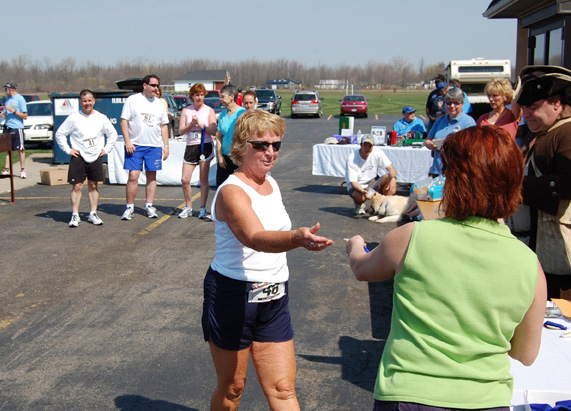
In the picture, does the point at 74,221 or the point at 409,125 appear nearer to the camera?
the point at 74,221

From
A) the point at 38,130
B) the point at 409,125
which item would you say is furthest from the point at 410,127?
the point at 38,130

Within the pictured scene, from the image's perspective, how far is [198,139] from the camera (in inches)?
359

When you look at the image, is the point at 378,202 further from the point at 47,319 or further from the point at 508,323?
the point at 508,323

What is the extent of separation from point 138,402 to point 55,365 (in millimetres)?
894

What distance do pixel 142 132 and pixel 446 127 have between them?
431cm

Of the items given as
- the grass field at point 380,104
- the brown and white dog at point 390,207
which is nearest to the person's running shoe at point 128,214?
the brown and white dog at point 390,207

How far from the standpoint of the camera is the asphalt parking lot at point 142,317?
3938 millimetres

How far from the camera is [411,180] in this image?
11.1 metres

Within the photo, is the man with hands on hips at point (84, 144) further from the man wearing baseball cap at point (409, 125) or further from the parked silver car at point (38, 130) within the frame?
the parked silver car at point (38, 130)

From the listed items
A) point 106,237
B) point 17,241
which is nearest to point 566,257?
point 106,237

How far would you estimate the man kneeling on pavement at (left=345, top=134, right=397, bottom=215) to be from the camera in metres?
9.18

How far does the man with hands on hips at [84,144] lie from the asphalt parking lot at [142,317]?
0.60 m

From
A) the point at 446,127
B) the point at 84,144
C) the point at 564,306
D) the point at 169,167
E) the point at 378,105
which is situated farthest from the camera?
the point at 378,105

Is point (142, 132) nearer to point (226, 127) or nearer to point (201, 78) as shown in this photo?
point (226, 127)
